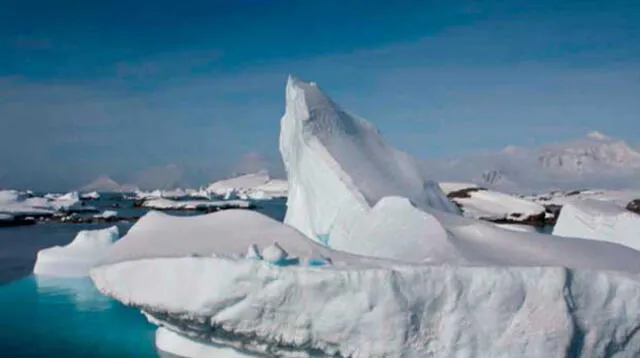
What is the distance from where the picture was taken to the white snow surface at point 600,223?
1297 centimetres

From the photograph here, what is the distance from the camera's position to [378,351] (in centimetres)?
623

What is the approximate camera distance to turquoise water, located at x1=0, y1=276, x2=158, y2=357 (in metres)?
8.95

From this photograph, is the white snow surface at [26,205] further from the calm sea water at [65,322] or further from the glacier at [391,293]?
the glacier at [391,293]

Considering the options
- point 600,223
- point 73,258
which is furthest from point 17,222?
point 600,223

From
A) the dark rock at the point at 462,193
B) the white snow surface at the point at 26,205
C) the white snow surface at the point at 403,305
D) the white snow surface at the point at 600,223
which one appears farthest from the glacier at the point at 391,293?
the white snow surface at the point at 26,205

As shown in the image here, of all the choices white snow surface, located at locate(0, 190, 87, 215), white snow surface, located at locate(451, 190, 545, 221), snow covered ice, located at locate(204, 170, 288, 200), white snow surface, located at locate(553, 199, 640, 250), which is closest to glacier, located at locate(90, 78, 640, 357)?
white snow surface, located at locate(553, 199, 640, 250)

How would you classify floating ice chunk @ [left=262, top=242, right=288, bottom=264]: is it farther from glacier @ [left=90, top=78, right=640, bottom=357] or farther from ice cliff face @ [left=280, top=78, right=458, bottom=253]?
ice cliff face @ [left=280, top=78, right=458, bottom=253]

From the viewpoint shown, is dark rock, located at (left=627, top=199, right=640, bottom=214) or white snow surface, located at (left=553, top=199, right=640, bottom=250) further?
dark rock, located at (left=627, top=199, right=640, bottom=214)

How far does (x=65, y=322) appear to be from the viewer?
420 inches

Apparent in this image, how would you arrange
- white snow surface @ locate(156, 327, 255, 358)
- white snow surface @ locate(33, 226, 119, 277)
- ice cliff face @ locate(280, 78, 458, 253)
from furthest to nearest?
white snow surface @ locate(33, 226, 119, 277)
ice cliff face @ locate(280, 78, 458, 253)
white snow surface @ locate(156, 327, 255, 358)

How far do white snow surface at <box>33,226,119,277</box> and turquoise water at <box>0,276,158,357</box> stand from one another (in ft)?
6.12

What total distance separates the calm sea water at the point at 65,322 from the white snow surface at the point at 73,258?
485 millimetres

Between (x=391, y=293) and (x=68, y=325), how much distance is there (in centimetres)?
662

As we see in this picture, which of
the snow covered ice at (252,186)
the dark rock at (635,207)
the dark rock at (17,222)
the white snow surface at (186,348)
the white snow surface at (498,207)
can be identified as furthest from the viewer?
the snow covered ice at (252,186)
